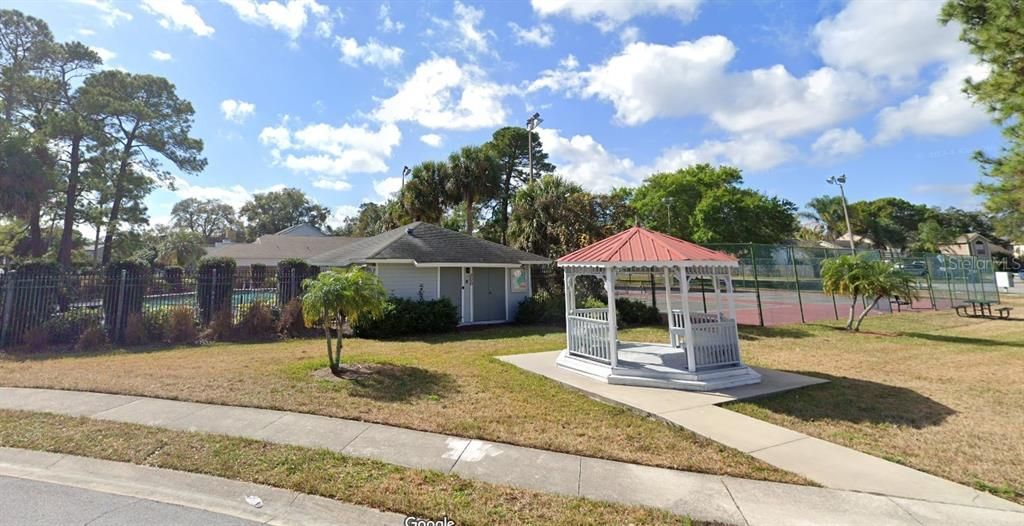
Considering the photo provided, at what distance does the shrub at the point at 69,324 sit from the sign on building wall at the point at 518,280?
12575mm

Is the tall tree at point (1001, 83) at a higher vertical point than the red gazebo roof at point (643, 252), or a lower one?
higher

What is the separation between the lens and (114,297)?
11500 mm

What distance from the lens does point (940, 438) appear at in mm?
4949

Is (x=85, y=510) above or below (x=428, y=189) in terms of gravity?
below

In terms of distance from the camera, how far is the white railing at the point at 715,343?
24.4 ft

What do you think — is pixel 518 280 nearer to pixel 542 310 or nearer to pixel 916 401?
pixel 542 310

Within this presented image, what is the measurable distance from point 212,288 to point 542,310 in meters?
11.0

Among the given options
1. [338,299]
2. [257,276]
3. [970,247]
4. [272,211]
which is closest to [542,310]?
[338,299]

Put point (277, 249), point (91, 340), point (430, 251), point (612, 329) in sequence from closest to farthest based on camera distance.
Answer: point (612, 329)
point (91, 340)
point (430, 251)
point (277, 249)

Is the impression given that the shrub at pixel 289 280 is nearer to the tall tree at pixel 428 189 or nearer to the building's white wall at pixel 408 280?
the building's white wall at pixel 408 280


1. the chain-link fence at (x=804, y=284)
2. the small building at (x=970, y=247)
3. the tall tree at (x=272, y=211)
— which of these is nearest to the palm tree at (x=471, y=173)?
the chain-link fence at (x=804, y=284)

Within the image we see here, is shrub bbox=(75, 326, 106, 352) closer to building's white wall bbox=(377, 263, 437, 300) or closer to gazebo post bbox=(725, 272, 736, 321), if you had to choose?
A: building's white wall bbox=(377, 263, 437, 300)

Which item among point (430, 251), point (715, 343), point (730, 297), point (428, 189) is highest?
point (428, 189)

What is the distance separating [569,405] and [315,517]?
3.73 m
